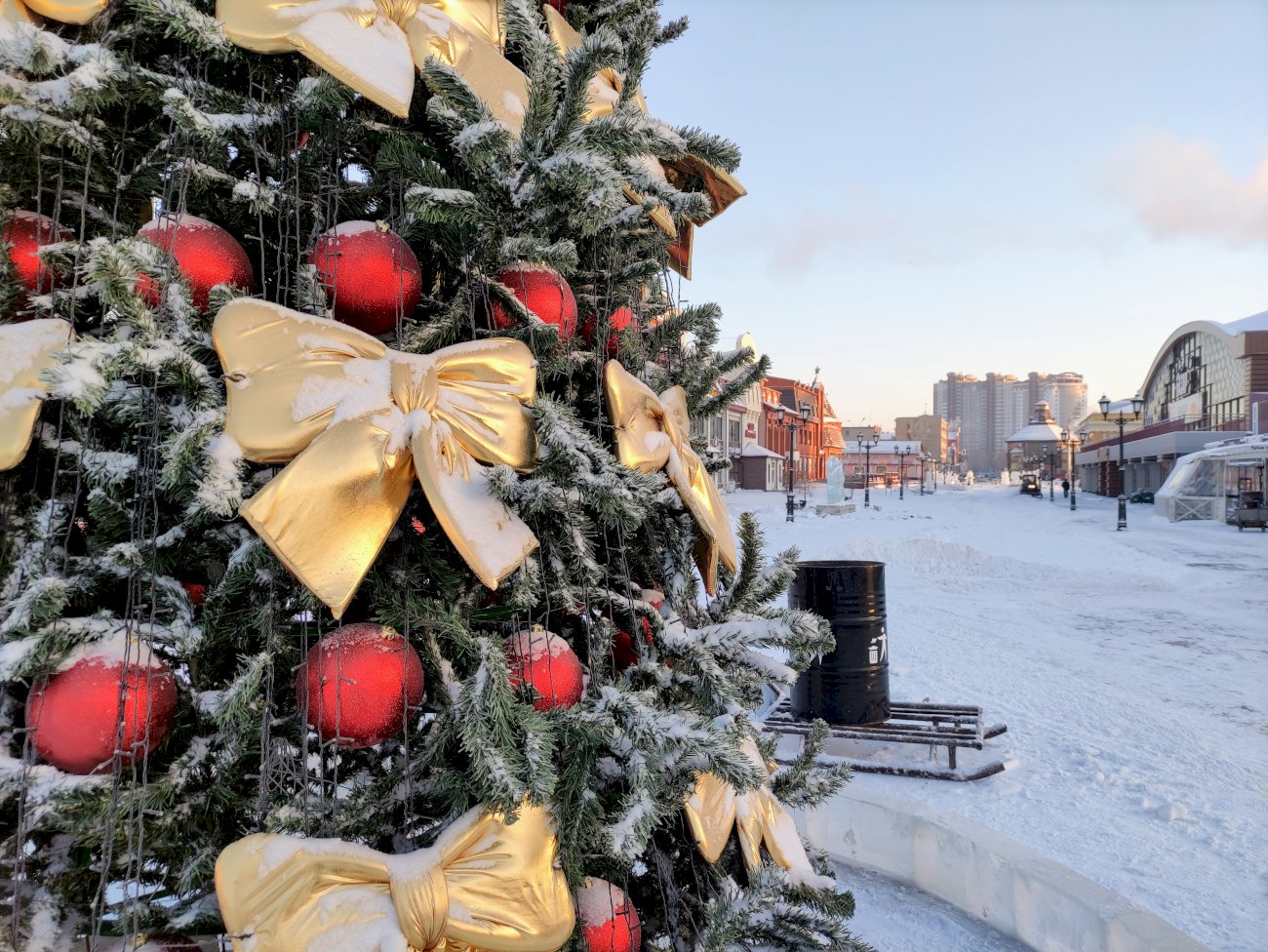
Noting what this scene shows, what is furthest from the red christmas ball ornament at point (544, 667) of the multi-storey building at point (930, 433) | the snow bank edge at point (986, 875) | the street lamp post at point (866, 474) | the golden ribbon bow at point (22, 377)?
the multi-storey building at point (930, 433)

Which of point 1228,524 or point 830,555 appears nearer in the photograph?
point 830,555

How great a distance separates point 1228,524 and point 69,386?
2838cm

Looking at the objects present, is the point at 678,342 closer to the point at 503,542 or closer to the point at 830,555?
the point at 503,542

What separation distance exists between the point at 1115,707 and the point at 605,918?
5.79 metres

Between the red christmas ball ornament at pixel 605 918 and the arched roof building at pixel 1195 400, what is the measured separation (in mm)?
36165

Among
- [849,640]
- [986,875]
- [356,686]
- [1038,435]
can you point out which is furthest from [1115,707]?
[1038,435]

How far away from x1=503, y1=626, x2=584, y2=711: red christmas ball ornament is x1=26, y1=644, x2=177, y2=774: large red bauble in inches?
20.5

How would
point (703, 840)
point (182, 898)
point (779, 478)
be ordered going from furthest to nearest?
point (779, 478) → point (703, 840) → point (182, 898)

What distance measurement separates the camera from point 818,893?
5.13 ft

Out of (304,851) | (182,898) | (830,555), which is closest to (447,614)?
(304,851)

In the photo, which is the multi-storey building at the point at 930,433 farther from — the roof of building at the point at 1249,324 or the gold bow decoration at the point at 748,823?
the gold bow decoration at the point at 748,823

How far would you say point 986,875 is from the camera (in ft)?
8.80

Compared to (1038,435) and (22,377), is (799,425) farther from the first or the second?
(22,377)

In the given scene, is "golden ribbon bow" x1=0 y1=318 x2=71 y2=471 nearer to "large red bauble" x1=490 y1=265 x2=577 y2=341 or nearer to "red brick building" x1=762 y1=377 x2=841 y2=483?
"large red bauble" x1=490 y1=265 x2=577 y2=341
